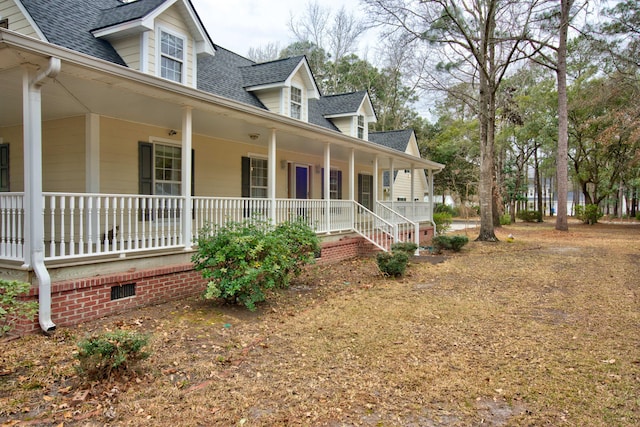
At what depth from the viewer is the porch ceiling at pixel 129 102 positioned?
5160 millimetres

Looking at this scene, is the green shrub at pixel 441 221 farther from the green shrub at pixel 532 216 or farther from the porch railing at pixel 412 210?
the green shrub at pixel 532 216

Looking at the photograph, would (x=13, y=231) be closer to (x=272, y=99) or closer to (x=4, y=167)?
(x=4, y=167)

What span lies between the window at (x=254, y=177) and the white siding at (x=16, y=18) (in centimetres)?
524

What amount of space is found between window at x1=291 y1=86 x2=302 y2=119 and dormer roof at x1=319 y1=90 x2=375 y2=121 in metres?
3.87

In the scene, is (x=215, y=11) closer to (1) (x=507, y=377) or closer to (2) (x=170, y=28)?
(2) (x=170, y=28)

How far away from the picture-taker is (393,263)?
29.3 ft

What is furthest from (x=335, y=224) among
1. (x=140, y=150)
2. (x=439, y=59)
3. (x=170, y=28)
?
(x=439, y=59)

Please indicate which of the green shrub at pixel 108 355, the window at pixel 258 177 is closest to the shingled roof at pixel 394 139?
the window at pixel 258 177

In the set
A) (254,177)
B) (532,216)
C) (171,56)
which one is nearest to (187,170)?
(171,56)

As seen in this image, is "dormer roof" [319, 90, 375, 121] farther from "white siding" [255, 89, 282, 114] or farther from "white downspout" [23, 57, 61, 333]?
"white downspout" [23, 57, 61, 333]

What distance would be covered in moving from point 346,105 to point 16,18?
11.2 metres

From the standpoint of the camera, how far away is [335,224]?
11.8 metres

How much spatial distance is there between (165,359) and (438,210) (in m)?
36.4

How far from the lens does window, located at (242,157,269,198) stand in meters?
11.3
